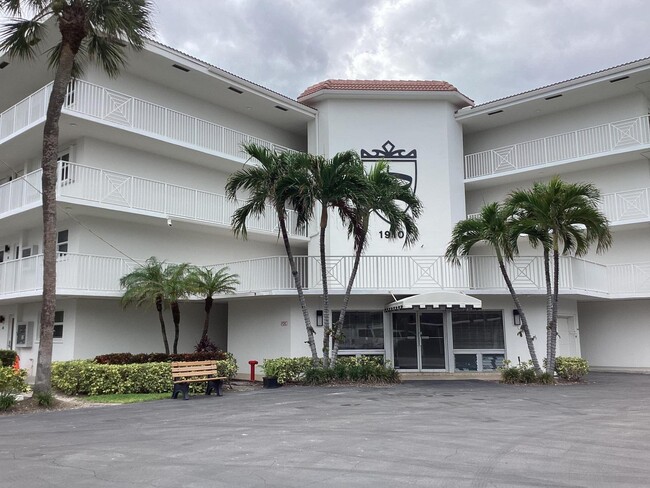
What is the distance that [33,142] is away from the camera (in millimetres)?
21375

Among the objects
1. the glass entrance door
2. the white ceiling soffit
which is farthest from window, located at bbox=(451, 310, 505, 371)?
the white ceiling soffit

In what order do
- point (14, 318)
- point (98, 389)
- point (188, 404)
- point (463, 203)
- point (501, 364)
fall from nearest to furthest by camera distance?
point (188, 404) → point (98, 389) → point (501, 364) → point (14, 318) → point (463, 203)

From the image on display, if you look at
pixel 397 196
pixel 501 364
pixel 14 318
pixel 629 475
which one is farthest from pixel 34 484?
pixel 14 318

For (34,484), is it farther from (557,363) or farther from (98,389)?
(557,363)

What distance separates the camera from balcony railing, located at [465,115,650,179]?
2286 cm

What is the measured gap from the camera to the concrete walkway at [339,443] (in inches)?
263

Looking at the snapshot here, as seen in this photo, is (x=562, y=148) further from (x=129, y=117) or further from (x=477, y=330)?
(x=129, y=117)

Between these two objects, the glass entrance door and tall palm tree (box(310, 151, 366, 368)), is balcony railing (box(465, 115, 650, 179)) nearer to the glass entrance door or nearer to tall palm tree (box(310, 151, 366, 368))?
the glass entrance door

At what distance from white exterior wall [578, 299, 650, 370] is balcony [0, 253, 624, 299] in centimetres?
150

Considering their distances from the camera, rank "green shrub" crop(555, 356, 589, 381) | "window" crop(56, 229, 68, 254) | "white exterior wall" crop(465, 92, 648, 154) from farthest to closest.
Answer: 1. "white exterior wall" crop(465, 92, 648, 154)
2. "window" crop(56, 229, 68, 254)
3. "green shrub" crop(555, 356, 589, 381)

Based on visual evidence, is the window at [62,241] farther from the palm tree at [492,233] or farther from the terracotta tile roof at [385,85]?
the palm tree at [492,233]

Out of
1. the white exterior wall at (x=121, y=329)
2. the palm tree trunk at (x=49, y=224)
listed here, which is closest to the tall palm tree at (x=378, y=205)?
the white exterior wall at (x=121, y=329)

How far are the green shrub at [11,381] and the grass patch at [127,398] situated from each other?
1620 millimetres

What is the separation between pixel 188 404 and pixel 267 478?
24.8ft
